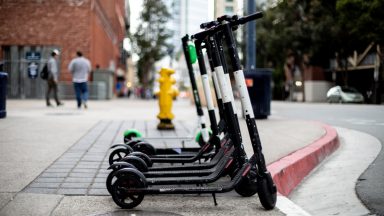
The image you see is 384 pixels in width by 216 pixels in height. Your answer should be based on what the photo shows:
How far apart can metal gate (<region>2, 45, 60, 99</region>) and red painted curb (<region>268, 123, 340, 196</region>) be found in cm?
2422

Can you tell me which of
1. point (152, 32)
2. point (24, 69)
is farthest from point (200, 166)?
point (152, 32)

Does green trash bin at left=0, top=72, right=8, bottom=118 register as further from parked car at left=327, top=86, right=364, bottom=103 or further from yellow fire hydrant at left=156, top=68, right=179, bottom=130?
parked car at left=327, top=86, right=364, bottom=103

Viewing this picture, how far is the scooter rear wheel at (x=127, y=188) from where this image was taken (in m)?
3.76

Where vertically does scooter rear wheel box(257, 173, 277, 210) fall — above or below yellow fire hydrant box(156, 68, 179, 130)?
below

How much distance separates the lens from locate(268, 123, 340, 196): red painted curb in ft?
16.1

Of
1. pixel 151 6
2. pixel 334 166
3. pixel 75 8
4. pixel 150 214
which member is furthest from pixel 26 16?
pixel 151 6

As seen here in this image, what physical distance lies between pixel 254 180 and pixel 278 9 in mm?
47057

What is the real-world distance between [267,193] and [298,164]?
2.09 metres

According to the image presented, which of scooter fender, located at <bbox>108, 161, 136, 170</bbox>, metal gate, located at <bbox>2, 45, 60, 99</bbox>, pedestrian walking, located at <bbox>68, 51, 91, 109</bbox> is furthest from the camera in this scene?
metal gate, located at <bbox>2, 45, 60, 99</bbox>

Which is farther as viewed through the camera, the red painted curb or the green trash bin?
the green trash bin

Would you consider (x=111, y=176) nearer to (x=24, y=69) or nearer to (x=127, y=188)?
(x=127, y=188)

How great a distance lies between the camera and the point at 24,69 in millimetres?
29266

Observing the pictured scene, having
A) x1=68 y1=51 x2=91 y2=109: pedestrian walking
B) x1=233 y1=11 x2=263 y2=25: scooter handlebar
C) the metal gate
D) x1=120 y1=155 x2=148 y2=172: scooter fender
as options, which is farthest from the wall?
x1=233 y1=11 x2=263 y2=25: scooter handlebar

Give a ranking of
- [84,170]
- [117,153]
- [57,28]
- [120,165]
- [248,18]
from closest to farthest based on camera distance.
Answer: [248,18] → [120,165] → [84,170] → [117,153] → [57,28]
